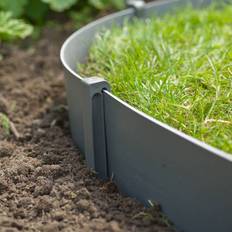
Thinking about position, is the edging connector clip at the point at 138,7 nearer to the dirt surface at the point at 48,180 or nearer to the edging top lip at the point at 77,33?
the edging top lip at the point at 77,33

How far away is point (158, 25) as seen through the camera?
2936 millimetres

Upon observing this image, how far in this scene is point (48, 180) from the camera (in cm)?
204

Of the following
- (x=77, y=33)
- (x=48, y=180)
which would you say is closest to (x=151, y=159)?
(x=48, y=180)

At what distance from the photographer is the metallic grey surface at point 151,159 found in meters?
1.65

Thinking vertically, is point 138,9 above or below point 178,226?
above

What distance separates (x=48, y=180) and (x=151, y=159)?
0.43 metres

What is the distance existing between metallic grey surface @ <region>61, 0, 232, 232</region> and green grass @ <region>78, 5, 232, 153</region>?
0.43 feet

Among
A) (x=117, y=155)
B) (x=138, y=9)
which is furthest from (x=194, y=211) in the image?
(x=138, y=9)

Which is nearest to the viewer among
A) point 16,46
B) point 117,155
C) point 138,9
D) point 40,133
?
point 117,155

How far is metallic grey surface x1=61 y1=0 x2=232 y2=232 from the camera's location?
1.65 metres

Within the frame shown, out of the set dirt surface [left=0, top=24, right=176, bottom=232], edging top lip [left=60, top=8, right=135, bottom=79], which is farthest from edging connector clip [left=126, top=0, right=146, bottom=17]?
dirt surface [left=0, top=24, right=176, bottom=232]

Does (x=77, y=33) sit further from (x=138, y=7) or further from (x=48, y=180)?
(x=48, y=180)

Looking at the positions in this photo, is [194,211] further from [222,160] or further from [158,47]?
[158,47]

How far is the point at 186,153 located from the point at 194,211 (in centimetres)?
20
